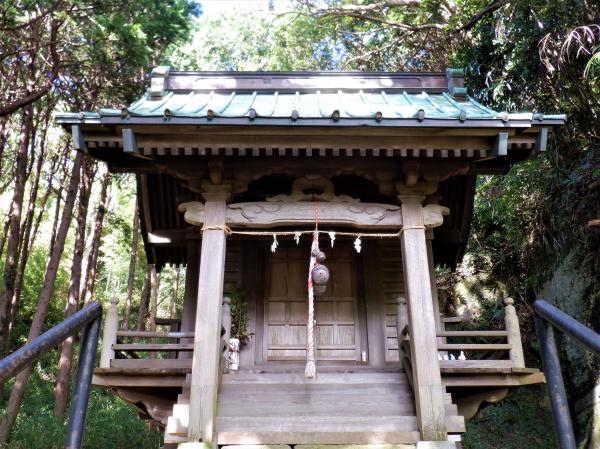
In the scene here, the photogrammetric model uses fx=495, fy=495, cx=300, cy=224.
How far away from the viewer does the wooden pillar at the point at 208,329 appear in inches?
194

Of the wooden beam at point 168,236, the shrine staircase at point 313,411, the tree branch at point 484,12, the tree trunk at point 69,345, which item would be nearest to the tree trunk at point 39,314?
the tree trunk at point 69,345

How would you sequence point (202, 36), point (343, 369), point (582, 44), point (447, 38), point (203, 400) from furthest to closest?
point (202, 36), point (447, 38), point (582, 44), point (343, 369), point (203, 400)

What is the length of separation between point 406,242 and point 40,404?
46.2 ft

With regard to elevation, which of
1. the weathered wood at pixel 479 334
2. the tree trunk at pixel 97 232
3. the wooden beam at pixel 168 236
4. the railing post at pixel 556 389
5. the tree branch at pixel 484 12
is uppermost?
the tree branch at pixel 484 12

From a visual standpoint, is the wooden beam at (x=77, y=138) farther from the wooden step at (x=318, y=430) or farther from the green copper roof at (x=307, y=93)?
the wooden step at (x=318, y=430)

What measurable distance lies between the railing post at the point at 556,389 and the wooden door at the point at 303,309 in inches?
199

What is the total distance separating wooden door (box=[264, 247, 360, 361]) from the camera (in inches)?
289

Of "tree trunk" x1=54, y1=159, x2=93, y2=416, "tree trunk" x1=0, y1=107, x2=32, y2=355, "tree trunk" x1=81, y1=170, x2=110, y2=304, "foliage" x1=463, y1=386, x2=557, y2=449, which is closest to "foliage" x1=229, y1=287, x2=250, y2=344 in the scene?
"tree trunk" x1=0, y1=107, x2=32, y2=355

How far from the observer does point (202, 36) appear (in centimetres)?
2700

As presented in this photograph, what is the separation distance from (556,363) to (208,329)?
12.2 feet

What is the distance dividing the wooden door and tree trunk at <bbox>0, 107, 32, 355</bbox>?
→ 253 inches

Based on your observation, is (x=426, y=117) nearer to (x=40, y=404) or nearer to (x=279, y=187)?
(x=279, y=187)

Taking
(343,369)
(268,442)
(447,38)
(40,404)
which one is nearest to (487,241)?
(447,38)

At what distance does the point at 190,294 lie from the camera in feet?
25.1
